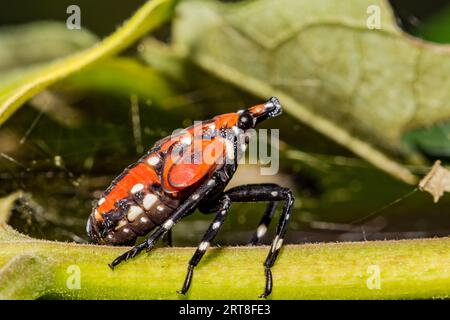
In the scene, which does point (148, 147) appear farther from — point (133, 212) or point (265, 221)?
point (265, 221)

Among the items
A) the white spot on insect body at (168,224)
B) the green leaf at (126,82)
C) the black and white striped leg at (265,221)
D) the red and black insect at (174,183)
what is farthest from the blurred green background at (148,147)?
the white spot on insect body at (168,224)

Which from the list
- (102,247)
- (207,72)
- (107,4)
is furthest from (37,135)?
(107,4)

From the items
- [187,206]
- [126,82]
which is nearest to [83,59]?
[126,82]

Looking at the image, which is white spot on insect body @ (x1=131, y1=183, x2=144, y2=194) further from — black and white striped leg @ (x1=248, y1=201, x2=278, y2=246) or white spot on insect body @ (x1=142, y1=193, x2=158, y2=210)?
black and white striped leg @ (x1=248, y1=201, x2=278, y2=246)

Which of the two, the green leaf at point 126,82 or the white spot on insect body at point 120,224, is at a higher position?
the green leaf at point 126,82

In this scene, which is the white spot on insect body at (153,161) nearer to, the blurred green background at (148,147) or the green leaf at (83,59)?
the blurred green background at (148,147)

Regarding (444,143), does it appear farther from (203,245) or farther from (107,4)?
(107,4)

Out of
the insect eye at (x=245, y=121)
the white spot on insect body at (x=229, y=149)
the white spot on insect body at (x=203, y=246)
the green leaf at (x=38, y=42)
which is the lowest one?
the white spot on insect body at (x=203, y=246)
